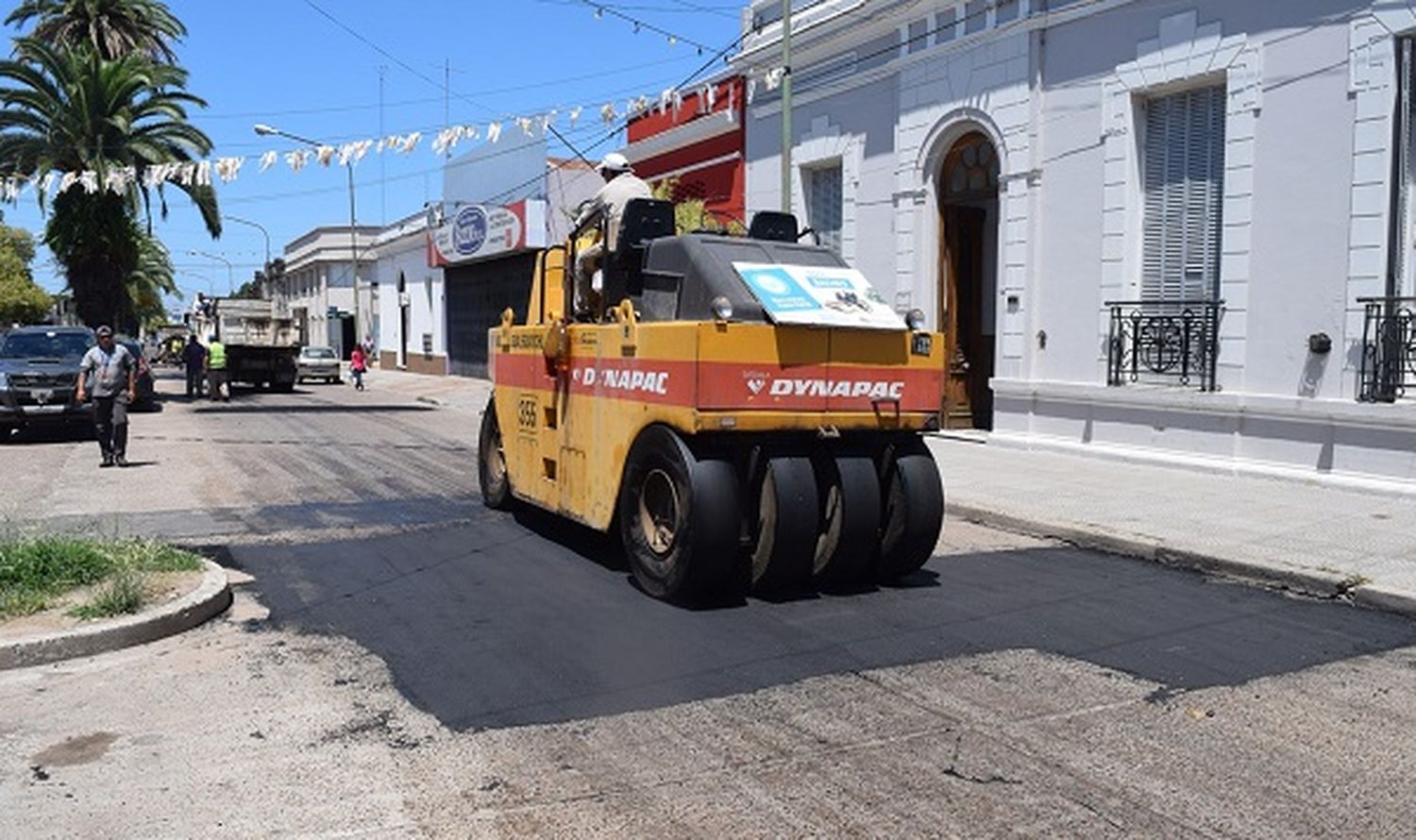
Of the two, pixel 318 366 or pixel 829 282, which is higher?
pixel 829 282

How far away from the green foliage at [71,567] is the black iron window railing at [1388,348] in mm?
10732

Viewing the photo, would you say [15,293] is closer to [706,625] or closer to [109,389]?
[109,389]

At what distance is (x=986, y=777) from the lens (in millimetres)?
4508

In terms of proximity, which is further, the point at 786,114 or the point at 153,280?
the point at 153,280

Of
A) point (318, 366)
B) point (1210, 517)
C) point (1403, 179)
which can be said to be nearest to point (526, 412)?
point (1210, 517)

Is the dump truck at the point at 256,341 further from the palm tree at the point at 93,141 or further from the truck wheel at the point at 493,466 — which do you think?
the truck wheel at the point at 493,466

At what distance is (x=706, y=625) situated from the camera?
6801 millimetres

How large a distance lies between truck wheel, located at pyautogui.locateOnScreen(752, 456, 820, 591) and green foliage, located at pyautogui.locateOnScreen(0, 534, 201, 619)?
3.64 meters

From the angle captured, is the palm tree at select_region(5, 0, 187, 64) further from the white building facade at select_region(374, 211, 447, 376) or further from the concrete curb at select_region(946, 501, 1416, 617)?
the concrete curb at select_region(946, 501, 1416, 617)

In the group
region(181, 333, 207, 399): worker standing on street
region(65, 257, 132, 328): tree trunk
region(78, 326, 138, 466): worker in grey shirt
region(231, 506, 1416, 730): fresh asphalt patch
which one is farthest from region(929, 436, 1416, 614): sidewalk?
region(65, 257, 132, 328): tree trunk

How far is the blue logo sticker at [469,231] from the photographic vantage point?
37562mm

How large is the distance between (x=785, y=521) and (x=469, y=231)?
3316cm

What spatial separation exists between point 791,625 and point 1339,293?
27.2ft


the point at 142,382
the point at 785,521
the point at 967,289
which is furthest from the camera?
the point at 142,382
